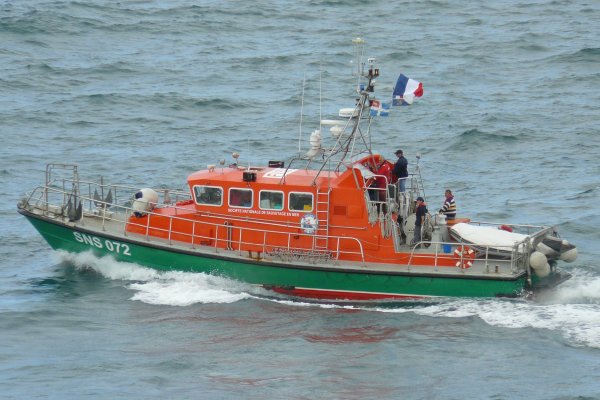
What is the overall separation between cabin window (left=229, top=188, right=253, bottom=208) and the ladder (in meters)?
1.48

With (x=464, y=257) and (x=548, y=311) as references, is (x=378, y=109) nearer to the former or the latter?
(x=464, y=257)

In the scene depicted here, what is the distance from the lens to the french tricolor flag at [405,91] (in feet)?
70.2

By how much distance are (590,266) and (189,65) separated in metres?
23.7

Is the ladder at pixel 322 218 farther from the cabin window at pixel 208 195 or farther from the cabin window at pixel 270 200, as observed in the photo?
the cabin window at pixel 208 195

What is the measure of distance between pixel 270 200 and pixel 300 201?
0.64m

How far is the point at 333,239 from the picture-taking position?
21875 millimetres

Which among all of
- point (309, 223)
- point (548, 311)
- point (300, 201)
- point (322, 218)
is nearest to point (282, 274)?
point (309, 223)

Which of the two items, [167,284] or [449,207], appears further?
[449,207]

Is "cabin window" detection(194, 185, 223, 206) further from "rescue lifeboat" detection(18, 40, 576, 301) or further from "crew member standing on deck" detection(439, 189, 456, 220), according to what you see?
"crew member standing on deck" detection(439, 189, 456, 220)

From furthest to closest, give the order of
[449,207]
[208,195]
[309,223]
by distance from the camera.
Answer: [449,207], [208,195], [309,223]

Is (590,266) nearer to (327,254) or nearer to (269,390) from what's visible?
(327,254)

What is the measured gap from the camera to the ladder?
2173 cm

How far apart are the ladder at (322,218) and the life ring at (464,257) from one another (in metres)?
2.68

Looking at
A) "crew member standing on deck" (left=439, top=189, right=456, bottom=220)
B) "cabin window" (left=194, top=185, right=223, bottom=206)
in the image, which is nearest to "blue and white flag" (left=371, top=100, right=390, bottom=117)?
"crew member standing on deck" (left=439, top=189, right=456, bottom=220)
